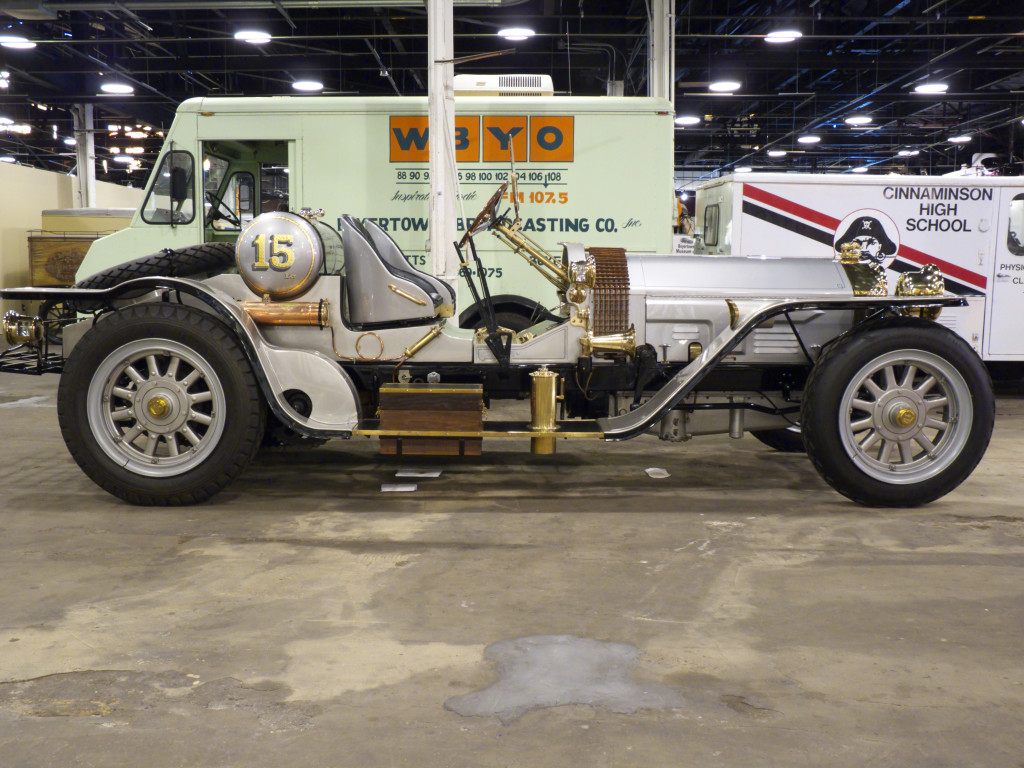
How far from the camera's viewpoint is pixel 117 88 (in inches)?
738

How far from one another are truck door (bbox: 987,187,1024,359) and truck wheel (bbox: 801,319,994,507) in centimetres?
520

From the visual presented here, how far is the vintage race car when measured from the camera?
4.82 metres

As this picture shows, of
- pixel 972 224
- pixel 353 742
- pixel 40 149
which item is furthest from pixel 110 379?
pixel 40 149

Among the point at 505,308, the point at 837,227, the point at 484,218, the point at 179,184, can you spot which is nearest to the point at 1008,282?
the point at 837,227

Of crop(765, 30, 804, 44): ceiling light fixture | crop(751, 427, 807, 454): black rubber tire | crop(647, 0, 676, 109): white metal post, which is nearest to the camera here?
crop(751, 427, 807, 454): black rubber tire

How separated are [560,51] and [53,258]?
35.7ft

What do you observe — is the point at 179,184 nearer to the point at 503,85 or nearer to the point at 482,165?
the point at 482,165

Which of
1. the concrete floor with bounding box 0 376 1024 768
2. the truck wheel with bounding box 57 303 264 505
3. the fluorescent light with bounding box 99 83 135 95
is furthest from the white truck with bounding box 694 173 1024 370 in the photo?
the fluorescent light with bounding box 99 83 135 95

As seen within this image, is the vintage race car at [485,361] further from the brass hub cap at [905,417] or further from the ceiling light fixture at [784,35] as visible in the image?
the ceiling light fixture at [784,35]

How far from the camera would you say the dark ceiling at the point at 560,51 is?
1535 centimetres

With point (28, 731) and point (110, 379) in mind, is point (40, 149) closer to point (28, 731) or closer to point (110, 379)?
point (110, 379)

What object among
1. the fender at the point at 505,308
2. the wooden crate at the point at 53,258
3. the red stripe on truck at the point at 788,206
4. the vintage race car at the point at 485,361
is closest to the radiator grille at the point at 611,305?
the vintage race car at the point at 485,361

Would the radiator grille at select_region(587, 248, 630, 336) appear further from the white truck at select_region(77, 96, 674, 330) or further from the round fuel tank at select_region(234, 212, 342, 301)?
the white truck at select_region(77, 96, 674, 330)

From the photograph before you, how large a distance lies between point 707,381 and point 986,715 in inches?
113
